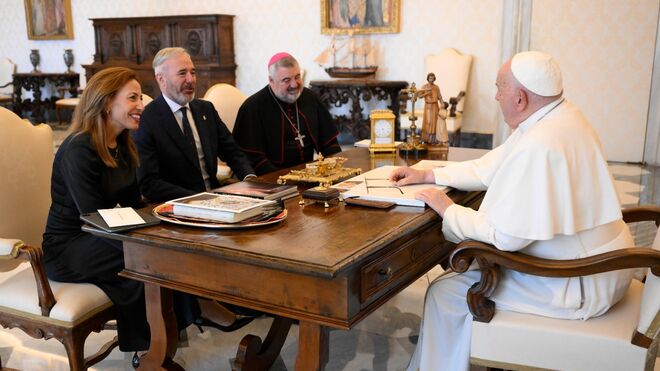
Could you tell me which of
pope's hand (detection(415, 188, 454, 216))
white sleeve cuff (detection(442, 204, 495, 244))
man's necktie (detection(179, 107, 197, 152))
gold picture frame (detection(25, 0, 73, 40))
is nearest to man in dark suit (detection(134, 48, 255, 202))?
man's necktie (detection(179, 107, 197, 152))

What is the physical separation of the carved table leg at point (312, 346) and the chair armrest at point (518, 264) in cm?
51

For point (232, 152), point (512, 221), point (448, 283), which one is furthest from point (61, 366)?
point (512, 221)

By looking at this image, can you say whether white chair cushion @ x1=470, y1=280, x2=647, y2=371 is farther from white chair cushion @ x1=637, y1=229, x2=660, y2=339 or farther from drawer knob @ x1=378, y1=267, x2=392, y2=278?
drawer knob @ x1=378, y1=267, x2=392, y2=278

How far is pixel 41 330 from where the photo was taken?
2.37 m

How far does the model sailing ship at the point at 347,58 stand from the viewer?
27.7 feet

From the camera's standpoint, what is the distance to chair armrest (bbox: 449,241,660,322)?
189 cm

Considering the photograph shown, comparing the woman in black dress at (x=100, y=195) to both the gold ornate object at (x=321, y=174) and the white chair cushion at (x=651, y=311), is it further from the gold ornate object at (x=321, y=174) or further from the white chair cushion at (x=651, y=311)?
the white chair cushion at (x=651, y=311)

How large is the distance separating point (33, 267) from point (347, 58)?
6.91 m

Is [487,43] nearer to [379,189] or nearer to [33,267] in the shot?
[379,189]

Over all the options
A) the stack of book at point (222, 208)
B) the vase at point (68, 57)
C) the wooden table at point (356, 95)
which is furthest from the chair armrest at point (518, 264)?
the vase at point (68, 57)

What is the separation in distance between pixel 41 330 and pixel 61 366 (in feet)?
2.11

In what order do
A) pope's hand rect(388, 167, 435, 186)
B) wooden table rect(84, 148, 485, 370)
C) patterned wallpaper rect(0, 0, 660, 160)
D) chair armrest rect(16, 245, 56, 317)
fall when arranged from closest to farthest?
wooden table rect(84, 148, 485, 370), chair armrest rect(16, 245, 56, 317), pope's hand rect(388, 167, 435, 186), patterned wallpaper rect(0, 0, 660, 160)

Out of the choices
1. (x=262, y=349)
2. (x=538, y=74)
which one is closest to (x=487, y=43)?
Answer: (x=538, y=74)

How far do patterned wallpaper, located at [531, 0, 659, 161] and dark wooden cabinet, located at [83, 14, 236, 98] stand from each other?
4.50 metres
